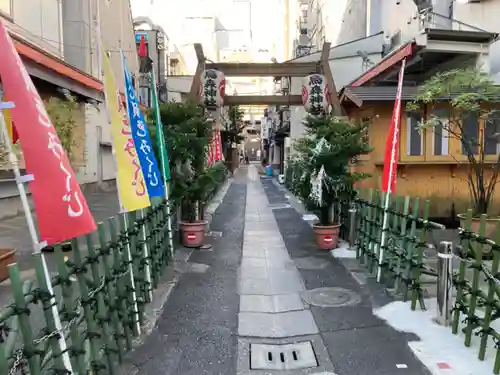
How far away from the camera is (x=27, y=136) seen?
286cm

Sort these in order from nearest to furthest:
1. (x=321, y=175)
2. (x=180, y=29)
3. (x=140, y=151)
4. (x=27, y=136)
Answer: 1. (x=27, y=136)
2. (x=140, y=151)
3. (x=321, y=175)
4. (x=180, y=29)

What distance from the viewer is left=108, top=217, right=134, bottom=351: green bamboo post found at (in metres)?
4.48

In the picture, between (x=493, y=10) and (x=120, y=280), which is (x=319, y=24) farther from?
(x=120, y=280)

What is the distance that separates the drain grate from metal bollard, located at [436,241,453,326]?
1623 millimetres

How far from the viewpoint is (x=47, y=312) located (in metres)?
2.99

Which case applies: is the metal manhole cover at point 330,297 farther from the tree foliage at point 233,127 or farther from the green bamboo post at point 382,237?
the tree foliage at point 233,127

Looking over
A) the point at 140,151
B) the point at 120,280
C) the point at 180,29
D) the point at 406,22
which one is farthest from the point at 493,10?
the point at 180,29

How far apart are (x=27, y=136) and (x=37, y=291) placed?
1.02 meters

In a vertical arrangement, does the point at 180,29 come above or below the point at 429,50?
above

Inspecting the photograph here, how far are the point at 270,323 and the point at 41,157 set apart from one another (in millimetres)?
3737

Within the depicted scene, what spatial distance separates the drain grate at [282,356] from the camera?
4.48 meters

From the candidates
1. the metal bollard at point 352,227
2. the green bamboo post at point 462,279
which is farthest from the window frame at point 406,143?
the green bamboo post at point 462,279

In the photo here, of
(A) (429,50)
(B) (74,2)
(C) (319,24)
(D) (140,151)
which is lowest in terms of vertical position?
(D) (140,151)

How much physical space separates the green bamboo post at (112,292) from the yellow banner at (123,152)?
0.51 metres
